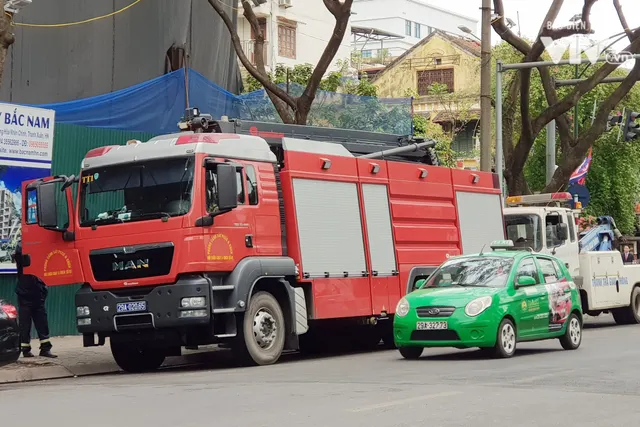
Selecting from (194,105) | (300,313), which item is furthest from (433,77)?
(300,313)

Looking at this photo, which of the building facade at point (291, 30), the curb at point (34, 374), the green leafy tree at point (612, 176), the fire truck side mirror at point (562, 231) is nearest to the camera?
the curb at point (34, 374)

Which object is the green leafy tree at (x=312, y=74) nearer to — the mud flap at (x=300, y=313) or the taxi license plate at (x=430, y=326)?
the mud flap at (x=300, y=313)

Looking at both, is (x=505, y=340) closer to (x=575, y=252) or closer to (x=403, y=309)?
(x=403, y=309)

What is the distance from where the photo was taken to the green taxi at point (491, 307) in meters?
15.8

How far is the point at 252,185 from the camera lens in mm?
16422

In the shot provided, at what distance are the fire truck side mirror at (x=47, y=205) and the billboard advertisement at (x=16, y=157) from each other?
230 cm

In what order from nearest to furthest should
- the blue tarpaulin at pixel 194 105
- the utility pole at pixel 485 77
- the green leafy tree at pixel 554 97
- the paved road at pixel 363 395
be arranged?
the paved road at pixel 363 395
the blue tarpaulin at pixel 194 105
the utility pole at pixel 485 77
the green leafy tree at pixel 554 97

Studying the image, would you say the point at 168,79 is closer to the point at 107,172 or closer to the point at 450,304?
the point at 107,172

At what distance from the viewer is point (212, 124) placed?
57.3 feet

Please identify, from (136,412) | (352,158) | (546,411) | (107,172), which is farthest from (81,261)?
(546,411)

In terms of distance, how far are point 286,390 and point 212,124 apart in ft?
20.5

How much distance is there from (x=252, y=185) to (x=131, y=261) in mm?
1967

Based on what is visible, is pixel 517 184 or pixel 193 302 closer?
pixel 193 302

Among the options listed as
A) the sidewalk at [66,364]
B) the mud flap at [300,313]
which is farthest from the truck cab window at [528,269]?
the sidewalk at [66,364]
